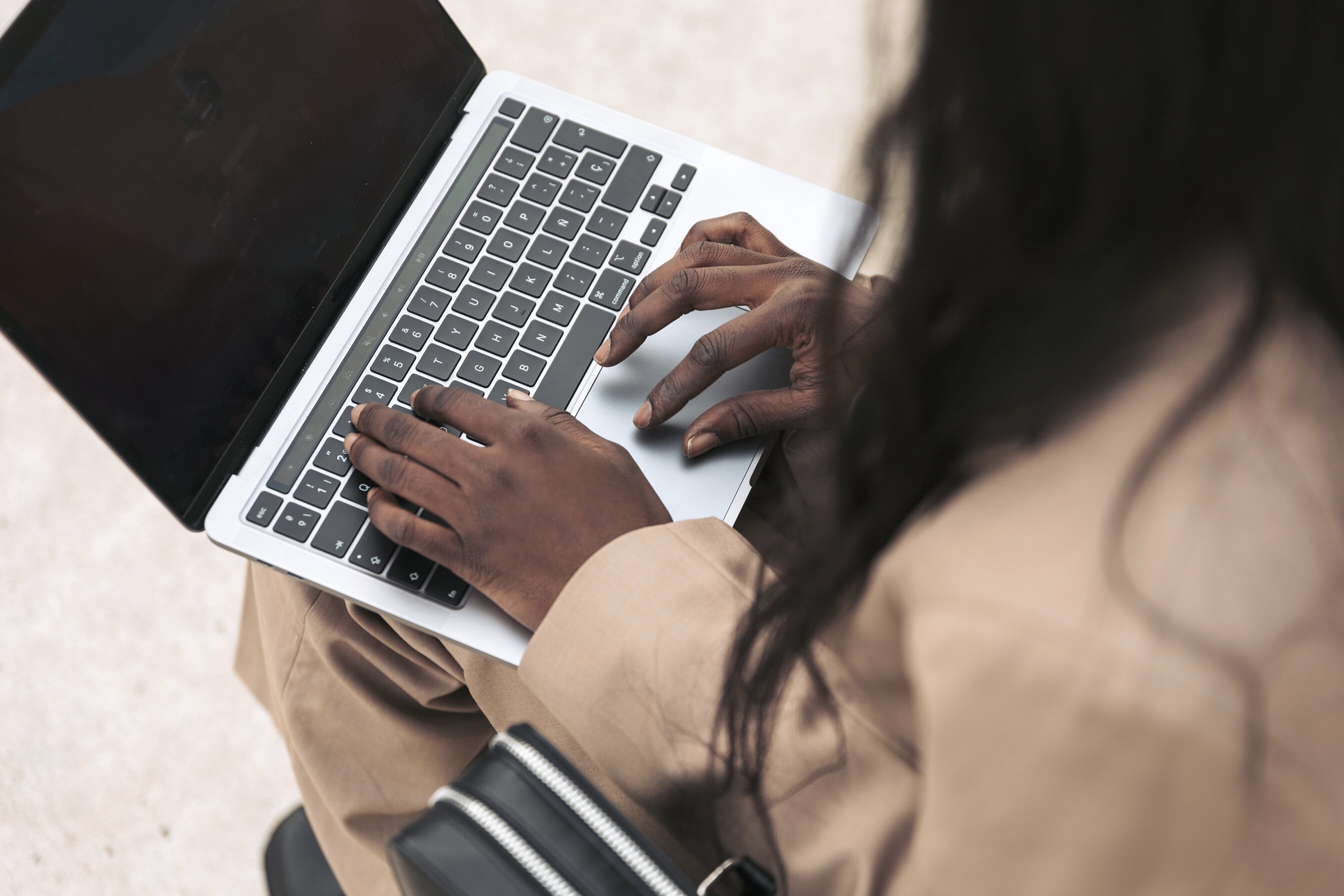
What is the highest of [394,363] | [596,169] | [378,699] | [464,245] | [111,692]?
[596,169]

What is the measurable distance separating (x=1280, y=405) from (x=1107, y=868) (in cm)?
18

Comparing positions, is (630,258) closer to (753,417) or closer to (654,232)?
(654,232)

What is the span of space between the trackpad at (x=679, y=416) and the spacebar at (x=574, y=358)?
15mm

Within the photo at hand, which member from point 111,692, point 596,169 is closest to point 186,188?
point 596,169

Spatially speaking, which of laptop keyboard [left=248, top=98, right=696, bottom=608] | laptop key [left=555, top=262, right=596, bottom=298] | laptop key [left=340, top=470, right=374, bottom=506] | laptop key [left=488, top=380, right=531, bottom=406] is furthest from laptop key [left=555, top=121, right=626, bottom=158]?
laptop key [left=340, top=470, right=374, bottom=506]

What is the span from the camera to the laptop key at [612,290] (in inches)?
28.8

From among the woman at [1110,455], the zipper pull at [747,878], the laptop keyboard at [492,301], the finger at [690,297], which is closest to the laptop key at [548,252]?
the laptop keyboard at [492,301]

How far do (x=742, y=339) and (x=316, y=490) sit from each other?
30 centimetres

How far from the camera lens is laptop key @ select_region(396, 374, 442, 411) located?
2.24ft

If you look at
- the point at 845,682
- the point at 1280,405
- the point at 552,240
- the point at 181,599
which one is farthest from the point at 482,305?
the point at 181,599

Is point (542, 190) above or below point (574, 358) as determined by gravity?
above

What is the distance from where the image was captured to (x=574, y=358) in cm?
71

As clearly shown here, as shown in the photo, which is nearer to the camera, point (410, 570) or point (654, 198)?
point (410, 570)

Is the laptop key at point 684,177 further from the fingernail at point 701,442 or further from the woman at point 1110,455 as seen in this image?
the woman at point 1110,455
